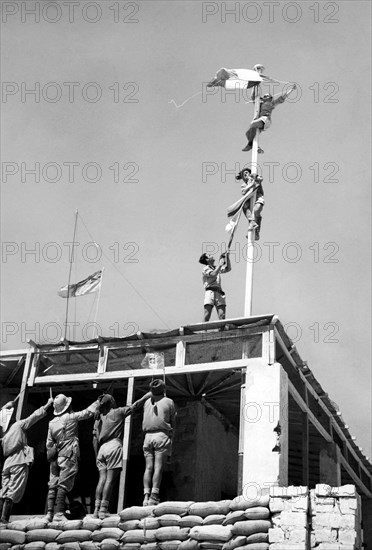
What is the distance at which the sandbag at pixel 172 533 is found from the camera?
12336 millimetres

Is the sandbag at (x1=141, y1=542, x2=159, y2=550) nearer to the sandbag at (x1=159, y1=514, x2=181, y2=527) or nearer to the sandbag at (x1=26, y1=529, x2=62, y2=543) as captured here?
the sandbag at (x1=159, y1=514, x2=181, y2=527)

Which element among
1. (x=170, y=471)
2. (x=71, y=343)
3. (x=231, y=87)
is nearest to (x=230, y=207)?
(x=231, y=87)

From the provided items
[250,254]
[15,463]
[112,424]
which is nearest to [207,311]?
[250,254]

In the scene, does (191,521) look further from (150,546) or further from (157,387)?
(157,387)

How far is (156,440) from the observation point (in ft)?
44.5

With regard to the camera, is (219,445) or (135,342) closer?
(135,342)

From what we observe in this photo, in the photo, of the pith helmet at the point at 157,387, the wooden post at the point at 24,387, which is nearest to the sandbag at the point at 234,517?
the pith helmet at the point at 157,387

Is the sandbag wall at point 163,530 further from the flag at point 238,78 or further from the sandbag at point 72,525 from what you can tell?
the flag at point 238,78

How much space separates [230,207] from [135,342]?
3813 millimetres

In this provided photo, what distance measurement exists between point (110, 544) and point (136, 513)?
0.60 metres

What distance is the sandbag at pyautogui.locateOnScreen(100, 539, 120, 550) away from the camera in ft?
41.3

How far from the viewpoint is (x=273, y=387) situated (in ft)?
45.7

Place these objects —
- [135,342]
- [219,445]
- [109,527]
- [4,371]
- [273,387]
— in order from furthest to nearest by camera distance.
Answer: [219,445] → [4,371] → [135,342] → [273,387] → [109,527]

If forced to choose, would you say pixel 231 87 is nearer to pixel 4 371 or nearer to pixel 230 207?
pixel 230 207
